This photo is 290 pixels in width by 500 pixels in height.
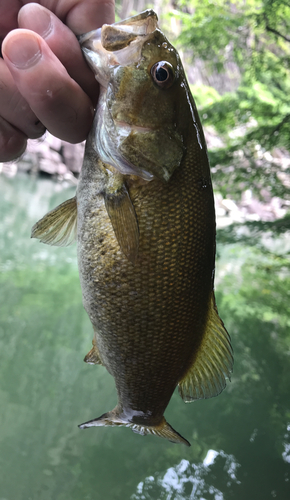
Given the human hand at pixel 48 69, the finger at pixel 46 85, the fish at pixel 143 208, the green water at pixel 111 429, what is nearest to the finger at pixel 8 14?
the human hand at pixel 48 69

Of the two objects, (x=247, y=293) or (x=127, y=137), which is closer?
(x=127, y=137)

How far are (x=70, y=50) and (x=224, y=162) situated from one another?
5.13m

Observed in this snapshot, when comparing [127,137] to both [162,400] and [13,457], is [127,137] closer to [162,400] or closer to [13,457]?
[162,400]

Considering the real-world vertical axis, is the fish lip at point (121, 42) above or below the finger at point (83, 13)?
below

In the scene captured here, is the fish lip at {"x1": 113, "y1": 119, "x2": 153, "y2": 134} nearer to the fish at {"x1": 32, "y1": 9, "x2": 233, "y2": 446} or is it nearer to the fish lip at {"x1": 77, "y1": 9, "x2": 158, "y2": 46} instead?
the fish at {"x1": 32, "y1": 9, "x2": 233, "y2": 446}

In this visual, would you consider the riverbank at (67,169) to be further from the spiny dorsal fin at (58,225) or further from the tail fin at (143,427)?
the spiny dorsal fin at (58,225)

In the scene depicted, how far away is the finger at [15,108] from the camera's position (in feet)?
4.40

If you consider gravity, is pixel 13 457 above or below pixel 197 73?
below

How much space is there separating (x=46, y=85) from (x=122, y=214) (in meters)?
0.49

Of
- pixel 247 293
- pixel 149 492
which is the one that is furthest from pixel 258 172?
pixel 149 492

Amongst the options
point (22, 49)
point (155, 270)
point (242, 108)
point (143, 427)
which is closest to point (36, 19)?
point (22, 49)

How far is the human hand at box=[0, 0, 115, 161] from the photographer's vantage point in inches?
44.1

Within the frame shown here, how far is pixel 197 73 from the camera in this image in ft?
76.8

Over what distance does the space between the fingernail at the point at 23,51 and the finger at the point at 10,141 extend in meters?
0.47
